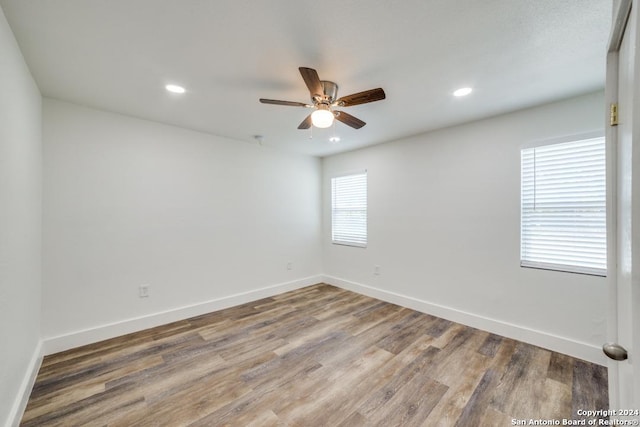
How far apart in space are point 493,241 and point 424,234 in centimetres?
82

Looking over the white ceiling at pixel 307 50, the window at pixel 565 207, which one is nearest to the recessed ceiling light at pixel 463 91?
the white ceiling at pixel 307 50

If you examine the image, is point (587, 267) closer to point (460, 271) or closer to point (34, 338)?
point (460, 271)

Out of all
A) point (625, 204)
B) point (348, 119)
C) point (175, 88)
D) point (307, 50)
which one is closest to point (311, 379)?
point (625, 204)

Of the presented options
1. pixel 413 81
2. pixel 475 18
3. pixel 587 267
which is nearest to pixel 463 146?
pixel 413 81

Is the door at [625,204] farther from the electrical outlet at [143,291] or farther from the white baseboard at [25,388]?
the electrical outlet at [143,291]

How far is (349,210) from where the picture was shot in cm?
459

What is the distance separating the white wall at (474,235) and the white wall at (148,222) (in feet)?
5.71

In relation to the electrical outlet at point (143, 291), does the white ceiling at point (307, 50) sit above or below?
above

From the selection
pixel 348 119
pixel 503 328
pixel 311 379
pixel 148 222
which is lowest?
pixel 311 379

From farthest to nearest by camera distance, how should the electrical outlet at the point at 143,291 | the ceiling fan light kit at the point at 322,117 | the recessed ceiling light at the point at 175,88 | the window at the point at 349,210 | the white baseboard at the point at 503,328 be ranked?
the window at the point at 349,210 < the electrical outlet at the point at 143,291 < the white baseboard at the point at 503,328 < the recessed ceiling light at the point at 175,88 < the ceiling fan light kit at the point at 322,117

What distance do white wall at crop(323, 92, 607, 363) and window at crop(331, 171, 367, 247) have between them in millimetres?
196

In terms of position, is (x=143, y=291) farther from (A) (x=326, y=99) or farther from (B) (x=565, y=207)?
(B) (x=565, y=207)

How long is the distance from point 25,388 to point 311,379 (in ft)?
6.83

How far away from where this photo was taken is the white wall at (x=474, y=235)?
8.01ft
